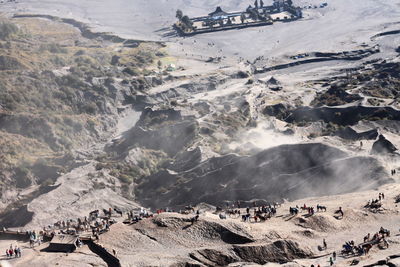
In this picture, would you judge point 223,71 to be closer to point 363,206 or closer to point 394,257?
point 363,206

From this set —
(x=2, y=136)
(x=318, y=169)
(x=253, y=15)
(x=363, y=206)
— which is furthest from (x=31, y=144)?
(x=253, y=15)

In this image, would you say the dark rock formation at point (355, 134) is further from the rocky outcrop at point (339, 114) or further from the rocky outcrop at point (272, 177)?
the rocky outcrop at point (272, 177)

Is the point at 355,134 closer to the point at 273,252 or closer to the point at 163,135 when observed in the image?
the point at 163,135

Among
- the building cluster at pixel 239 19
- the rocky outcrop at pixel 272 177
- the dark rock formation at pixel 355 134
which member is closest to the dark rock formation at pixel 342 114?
the dark rock formation at pixel 355 134

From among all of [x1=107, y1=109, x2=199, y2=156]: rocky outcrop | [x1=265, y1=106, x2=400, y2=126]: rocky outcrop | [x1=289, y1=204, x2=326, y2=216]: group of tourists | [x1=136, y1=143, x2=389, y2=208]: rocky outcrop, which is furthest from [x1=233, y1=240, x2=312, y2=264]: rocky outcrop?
[x1=265, y1=106, x2=400, y2=126]: rocky outcrop

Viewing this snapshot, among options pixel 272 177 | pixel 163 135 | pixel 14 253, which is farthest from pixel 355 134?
pixel 14 253

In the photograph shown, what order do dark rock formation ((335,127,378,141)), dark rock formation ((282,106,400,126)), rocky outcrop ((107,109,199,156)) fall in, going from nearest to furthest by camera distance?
dark rock formation ((335,127,378,141))
dark rock formation ((282,106,400,126))
rocky outcrop ((107,109,199,156))

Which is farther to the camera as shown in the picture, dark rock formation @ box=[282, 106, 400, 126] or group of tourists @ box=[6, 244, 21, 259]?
dark rock formation @ box=[282, 106, 400, 126]

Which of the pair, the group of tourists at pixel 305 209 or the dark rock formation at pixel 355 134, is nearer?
the group of tourists at pixel 305 209

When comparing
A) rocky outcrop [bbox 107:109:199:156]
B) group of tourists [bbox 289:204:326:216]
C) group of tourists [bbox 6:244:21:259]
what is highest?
group of tourists [bbox 6:244:21:259]

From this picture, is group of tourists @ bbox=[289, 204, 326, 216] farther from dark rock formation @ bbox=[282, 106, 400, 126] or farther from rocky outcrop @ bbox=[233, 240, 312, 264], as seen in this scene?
dark rock formation @ bbox=[282, 106, 400, 126]

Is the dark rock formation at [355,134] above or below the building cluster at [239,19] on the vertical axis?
below

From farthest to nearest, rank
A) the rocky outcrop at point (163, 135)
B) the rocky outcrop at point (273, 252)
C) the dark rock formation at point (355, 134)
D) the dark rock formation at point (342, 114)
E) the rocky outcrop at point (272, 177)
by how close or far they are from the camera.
Answer: the rocky outcrop at point (163, 135), the dark rock formation at point (342, 114), the dark rock formation at point (355, 134), the rocky outcrop at point (272, 177), the rocky outcrop at point (273, 252)
